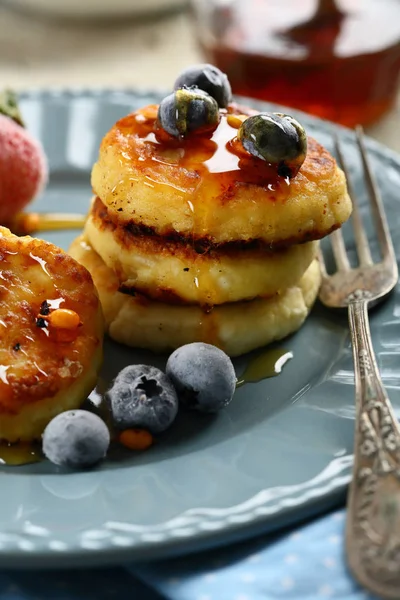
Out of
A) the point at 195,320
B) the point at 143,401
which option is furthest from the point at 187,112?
the point at 143,401

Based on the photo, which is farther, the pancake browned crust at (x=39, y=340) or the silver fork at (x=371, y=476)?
the pancake browned crust at (x=39, y=340)

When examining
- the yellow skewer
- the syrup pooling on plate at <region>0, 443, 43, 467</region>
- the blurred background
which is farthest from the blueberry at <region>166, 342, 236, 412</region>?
the blurred background

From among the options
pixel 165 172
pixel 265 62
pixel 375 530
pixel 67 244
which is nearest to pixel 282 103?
pixel 265 62

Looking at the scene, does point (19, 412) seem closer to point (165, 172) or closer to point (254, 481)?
point (254, 481)

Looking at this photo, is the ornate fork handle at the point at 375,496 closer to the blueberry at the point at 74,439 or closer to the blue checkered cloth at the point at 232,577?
the blue checkered cloth at the point at 232,577

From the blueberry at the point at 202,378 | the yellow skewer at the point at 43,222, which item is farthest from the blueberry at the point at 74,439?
the yellow skewer at the point at 43,222

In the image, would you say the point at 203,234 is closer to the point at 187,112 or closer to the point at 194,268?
the point at 194,268
